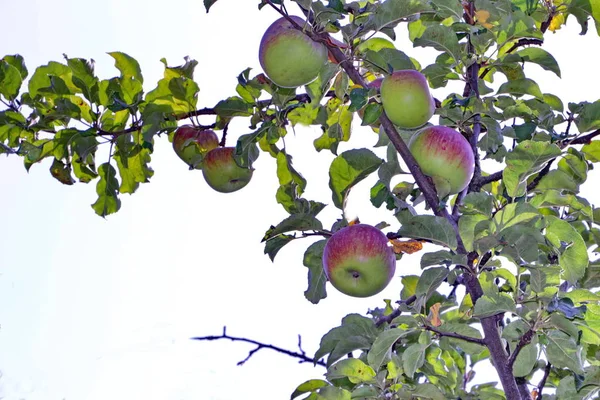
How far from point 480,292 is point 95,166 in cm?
150

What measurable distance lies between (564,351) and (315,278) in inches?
31.2

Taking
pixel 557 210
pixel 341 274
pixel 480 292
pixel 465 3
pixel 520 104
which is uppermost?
pixel 465 3

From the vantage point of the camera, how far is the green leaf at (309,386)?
2.08m

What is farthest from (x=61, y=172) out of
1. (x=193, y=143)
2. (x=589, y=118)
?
(x=589, y=118)

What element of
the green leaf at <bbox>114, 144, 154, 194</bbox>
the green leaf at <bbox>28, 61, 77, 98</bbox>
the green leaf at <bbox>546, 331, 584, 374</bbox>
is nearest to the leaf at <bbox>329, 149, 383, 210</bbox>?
the green leaf at <bbox>546, 331, 584, 374</bbox>

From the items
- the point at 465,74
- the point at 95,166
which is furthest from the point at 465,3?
the point at 95,166

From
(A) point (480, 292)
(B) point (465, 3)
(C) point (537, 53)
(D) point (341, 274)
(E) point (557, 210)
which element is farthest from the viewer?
(E) point (557, 210)

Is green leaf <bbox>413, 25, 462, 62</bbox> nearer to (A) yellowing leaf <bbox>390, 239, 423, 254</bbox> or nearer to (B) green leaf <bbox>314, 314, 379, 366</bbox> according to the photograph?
(A) yellowing leaf <bbox>390, 239, 423, 254</bbox>

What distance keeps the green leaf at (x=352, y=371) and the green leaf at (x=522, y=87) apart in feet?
3.17

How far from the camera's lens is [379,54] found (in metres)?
2.00

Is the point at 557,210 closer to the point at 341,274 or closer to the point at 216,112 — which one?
the point at 341,274

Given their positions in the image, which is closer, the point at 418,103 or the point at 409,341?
the point at 418,103

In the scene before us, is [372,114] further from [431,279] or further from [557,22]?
[557,22]

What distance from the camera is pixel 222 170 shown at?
99.2 inches
